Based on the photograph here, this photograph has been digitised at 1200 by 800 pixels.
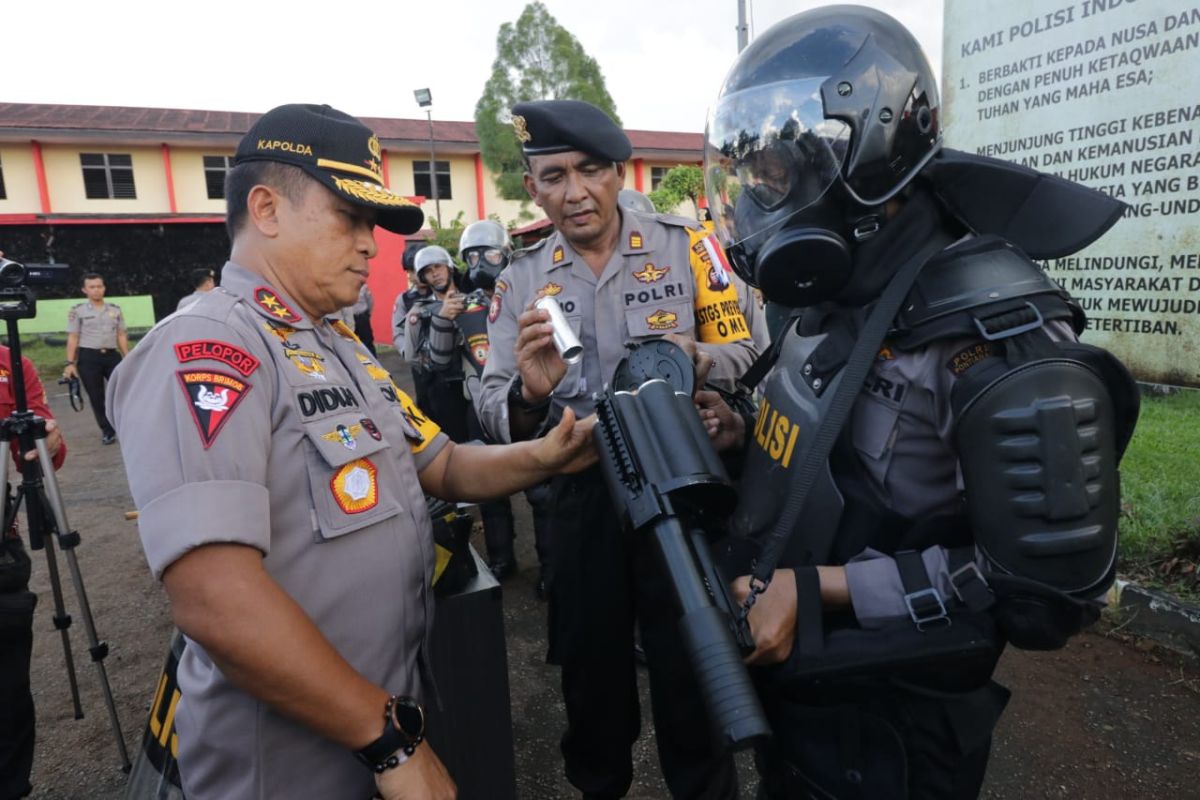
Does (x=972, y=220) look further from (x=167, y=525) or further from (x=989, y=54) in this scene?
(x=989, y=54)

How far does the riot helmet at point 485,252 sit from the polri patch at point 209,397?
4390 millimetres

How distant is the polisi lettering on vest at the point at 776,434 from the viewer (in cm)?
141

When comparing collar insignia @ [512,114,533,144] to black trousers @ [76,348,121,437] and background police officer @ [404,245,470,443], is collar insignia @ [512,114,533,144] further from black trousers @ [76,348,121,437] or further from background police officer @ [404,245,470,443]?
black trousers @ [76,348,121,437]

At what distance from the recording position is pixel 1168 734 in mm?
2559

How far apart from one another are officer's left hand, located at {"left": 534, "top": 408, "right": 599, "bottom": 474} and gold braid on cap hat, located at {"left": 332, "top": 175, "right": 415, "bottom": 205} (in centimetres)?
Result: 61

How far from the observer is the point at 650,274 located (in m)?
2.36

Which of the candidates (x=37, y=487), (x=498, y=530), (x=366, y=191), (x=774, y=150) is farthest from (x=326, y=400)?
(x=498, y=530)

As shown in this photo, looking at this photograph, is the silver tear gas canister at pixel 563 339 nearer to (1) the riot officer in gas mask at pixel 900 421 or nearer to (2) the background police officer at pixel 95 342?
(1) the riot officer in gas mask at pixel 900 421

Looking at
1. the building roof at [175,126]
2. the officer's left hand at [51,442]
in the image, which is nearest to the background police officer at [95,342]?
the officer's left hand at [51,442]

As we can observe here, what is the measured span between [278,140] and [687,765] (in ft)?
6.36

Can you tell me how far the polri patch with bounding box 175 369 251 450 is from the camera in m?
1.14

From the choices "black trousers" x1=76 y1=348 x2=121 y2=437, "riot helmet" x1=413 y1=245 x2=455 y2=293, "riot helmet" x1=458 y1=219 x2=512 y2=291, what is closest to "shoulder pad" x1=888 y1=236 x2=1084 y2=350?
"riot helmet" x1=458 y1=219 x2=512 y2=291

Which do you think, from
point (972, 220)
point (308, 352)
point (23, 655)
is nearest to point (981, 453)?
point (972, 220)

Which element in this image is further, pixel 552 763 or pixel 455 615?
pixel 552 763
